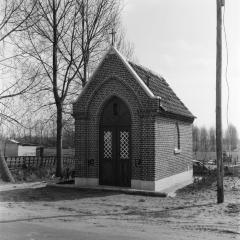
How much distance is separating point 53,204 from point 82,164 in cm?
418

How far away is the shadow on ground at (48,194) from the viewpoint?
46.1 ft

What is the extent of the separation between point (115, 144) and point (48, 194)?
337 centimetres

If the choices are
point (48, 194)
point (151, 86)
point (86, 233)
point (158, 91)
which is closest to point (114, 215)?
point (86, 233)

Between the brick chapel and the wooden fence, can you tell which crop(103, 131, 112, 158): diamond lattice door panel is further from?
the wooden fence

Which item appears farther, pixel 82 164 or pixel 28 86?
pixel 28 86

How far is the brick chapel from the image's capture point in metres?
15.6

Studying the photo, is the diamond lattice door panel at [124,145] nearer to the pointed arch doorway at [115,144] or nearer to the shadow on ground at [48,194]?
the pointed arch doorway at [115,144]

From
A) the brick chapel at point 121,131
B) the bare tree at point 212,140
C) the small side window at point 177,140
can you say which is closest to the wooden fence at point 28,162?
the brick chapel at point 121,131

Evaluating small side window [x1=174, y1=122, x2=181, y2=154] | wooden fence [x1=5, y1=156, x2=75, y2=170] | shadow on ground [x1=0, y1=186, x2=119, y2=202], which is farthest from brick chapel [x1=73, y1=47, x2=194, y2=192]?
wooden fence [x1=5, y1=156, x2=75, y2=170]

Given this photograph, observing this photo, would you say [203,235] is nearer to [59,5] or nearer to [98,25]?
[59,5]

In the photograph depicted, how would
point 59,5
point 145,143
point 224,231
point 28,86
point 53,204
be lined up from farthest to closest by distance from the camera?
point 59,5 → point 28,86 → point 145,143 → point 53,204 → point 224,231

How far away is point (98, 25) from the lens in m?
26.0

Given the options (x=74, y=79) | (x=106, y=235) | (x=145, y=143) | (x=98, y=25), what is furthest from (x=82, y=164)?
(x=98, y=25)

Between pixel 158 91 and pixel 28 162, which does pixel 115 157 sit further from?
pixel 28 162
